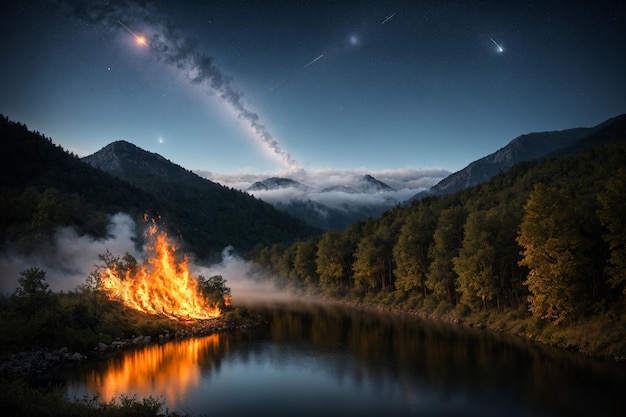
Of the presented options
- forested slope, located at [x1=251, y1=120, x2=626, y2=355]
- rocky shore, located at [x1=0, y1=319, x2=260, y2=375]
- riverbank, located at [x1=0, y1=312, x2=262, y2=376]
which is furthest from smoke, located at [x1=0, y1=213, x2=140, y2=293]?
forested slope, located at [x1=251, y1=120, x2=626, y2=355]

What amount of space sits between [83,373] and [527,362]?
142 ft

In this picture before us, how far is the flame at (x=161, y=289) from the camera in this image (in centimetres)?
6794

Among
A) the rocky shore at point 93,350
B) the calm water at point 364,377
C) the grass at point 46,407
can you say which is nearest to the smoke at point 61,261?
the rocky shore at point 93,350

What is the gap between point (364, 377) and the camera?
144 feet

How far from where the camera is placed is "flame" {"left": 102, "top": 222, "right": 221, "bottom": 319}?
67.9 metres

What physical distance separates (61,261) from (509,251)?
76.9m

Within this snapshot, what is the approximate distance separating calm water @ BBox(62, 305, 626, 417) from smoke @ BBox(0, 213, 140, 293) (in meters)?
29.6

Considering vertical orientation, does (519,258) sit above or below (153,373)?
above

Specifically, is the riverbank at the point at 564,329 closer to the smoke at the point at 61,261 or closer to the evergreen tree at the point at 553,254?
the evergreen tree at the point at 553,254

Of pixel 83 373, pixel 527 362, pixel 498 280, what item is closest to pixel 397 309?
pixel 498 280

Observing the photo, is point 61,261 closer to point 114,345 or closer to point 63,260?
point 63,260

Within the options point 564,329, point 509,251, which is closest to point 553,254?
point 564,329

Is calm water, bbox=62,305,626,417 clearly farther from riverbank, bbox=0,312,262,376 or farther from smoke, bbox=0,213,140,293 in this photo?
smoke, bbox=0,213,140,293

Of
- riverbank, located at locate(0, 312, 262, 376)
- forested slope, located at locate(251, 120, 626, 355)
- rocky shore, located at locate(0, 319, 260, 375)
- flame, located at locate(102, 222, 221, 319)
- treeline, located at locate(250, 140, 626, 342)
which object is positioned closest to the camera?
rocky shore, located at locate(0, 319, 260, 375)
